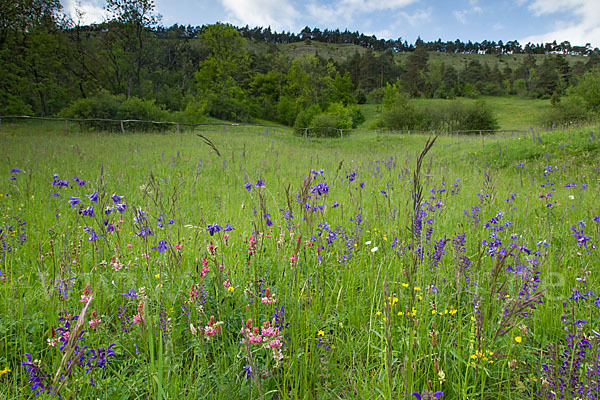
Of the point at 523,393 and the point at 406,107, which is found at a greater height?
the point at 406,107

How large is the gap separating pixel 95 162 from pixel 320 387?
8.63 metres

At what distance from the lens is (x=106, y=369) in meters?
1.51

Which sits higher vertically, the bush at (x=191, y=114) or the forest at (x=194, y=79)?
the forest at (x=194, y=79)

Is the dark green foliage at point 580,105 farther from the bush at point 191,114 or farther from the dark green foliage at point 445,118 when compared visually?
the bush at point 191,114

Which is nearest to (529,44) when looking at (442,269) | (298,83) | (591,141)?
(298,83)

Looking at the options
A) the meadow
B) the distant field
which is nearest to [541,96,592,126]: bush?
the distant field

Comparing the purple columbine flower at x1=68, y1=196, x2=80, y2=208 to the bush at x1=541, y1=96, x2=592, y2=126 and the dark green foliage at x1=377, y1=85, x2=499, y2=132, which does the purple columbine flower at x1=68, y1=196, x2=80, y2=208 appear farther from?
the dark green foliage at x1=377, y1=85, x2=499, y2=132

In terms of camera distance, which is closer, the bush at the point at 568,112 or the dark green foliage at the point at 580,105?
the bush at the point at 568,112

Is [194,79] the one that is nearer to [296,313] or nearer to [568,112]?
[568,112]

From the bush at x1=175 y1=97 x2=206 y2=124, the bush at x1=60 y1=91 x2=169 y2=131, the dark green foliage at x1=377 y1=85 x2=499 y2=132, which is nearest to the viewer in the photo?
the bush at x1=60 y1=91 x2=169 y2=131

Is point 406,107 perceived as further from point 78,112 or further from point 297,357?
point 297,357

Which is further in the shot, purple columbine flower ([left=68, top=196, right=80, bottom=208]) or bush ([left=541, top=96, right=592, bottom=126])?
bush ([left=541, top=96, right=592, bottom=126])

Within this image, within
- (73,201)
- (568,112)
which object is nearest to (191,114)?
(73,201)

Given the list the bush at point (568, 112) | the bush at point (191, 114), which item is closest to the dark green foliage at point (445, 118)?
the bush at point (568, 112)
